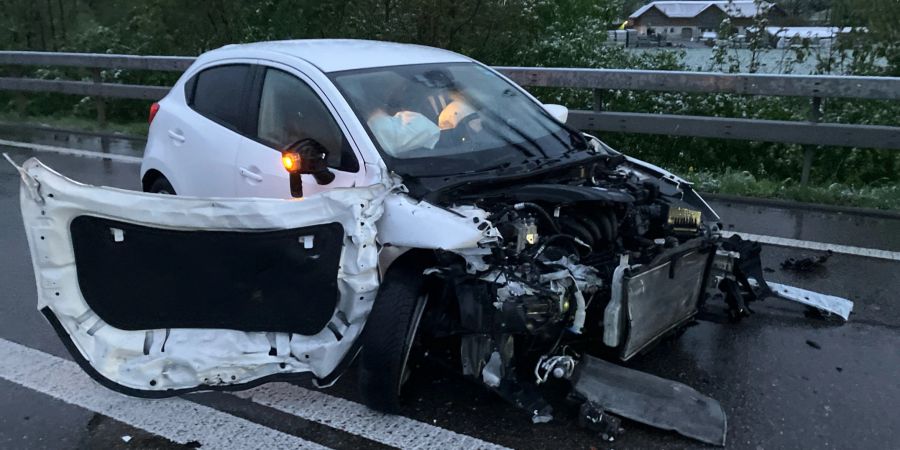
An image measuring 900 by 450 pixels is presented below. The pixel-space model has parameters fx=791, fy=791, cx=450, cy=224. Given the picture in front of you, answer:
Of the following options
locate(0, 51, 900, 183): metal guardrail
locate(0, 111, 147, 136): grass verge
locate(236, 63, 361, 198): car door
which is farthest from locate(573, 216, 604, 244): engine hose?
locate(0, 111, 147, 136): grass verge

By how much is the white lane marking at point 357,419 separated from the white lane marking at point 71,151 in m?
6.39

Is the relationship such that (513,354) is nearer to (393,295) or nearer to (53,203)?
(393,295)

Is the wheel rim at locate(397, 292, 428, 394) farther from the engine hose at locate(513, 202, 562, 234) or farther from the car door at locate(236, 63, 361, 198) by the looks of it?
the car door at locate(236, 63, 361, 198)

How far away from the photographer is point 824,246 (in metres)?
5.91

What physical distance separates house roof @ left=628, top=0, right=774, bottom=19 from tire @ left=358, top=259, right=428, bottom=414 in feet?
25.1

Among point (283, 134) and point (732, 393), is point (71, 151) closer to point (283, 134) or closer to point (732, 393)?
point (283, 134)

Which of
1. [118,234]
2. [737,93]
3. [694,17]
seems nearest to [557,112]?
[118,234]

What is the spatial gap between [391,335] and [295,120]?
1604 mm

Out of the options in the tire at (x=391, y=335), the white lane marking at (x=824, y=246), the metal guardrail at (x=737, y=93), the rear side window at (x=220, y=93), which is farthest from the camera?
the metal guardrail at (x=737, y=93)

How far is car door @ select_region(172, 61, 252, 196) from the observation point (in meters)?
4.74

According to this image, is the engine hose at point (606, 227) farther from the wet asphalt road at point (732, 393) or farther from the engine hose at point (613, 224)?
the wet asphalt road at point (732, 393)

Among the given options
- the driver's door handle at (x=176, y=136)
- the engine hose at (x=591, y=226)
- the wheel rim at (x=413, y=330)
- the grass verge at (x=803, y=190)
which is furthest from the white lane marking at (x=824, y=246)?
the driver's door handle at (x=176, y=136)

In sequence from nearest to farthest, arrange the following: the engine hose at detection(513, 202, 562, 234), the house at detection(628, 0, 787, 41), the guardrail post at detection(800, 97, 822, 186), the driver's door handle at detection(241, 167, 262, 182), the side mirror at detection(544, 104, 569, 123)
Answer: the engine hose at detection(513, 202, 562, 234)
the driver's door handle at detection(241, 167, 262, 182)
the side mirror at detection(544, 104, 569, 123)
the guardrail post at detection(800, 97, 822, 186)
the house at detection(628, 0, 787, 41)

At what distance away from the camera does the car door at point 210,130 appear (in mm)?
4742
